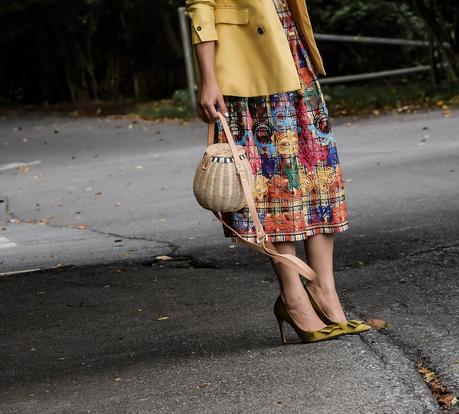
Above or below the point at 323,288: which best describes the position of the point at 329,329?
below

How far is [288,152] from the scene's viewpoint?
15.7 ft

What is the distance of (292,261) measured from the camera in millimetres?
4781

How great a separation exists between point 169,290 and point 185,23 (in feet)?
45.2

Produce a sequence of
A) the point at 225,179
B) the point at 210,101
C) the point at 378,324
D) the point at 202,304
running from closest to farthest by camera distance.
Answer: the point at 225,179 → the point at 210,101 → the point at 378,324 → the point at 202,304

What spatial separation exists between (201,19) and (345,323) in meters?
1.36

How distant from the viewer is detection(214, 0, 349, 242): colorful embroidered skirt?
15.7 feet

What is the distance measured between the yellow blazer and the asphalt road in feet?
3.50

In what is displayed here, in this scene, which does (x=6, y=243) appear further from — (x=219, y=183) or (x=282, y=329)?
(x=219, y=183)

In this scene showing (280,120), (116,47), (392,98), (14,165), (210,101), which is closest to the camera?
(210,101)

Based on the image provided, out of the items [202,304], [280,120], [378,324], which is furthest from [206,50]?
[202,304]

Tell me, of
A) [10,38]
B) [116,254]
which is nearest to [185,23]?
[10,38]

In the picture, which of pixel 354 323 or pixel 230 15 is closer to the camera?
pixel 230 15

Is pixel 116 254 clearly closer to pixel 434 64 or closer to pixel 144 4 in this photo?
pixel 434 64

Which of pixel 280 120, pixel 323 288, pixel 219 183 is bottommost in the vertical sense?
pixel 323 288
